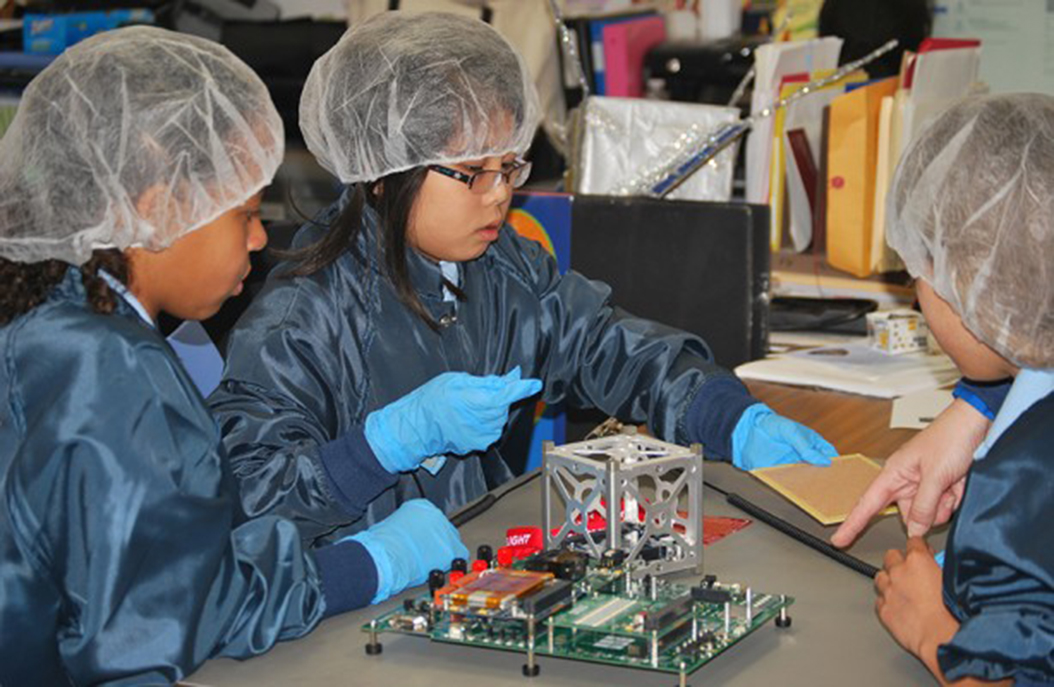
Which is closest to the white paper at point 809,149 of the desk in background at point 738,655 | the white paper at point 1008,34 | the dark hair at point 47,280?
the white paper at point 1008,34

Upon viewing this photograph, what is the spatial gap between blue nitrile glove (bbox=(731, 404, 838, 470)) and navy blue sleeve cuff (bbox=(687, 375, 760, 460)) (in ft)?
0.06

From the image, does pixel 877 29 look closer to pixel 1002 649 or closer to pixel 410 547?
pixel 410 547

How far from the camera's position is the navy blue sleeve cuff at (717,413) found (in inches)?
68.9

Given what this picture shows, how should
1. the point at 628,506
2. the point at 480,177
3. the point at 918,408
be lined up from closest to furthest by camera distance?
the point at 628,506 < the point at 480,177 < the point at 918,408

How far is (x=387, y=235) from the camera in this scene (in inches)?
69.6

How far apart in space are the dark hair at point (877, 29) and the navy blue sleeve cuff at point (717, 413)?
1615 millimetres

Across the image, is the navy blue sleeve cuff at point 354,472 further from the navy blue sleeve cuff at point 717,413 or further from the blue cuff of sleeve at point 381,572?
the navy blue sleeve cuff at point 717,413

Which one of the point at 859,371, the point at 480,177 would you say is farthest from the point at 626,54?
the point at 480,177

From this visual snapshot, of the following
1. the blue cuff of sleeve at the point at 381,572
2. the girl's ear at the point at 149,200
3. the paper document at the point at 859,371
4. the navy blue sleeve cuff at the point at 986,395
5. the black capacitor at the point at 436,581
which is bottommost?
the paper document at the point at 859,371

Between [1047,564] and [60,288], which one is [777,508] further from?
[60,288]

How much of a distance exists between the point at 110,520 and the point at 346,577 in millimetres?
237

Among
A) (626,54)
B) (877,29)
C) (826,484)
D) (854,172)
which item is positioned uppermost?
(877,29)

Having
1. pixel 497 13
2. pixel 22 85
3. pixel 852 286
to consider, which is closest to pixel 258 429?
pixel 852 286

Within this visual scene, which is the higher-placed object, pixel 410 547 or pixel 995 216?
pixel 995 216
